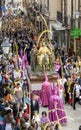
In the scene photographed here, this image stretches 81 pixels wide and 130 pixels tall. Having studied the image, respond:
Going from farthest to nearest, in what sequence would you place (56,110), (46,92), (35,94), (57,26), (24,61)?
(57,26) → (24,61) → (35,94) → (46,92) → (56,110)

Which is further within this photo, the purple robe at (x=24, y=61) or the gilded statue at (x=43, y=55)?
the purple robe at (x=24, y=61)

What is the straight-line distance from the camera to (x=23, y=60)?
29.5m

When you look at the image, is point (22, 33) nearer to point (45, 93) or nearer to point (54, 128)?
point (45, 93)

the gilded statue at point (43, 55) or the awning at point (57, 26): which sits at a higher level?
the gilded statue at point (43, 55)

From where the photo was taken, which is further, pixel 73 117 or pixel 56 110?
pixel 73 117

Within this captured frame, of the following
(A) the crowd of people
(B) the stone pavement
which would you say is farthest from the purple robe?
(B) the stone pavement

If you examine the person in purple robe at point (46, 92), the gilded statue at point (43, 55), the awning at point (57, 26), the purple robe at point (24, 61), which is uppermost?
the gilded statue at point (43, 55)

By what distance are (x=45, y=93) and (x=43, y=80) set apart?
1.89 meters

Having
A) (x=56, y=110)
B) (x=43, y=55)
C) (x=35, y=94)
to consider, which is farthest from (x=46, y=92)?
(x=56, y=110)

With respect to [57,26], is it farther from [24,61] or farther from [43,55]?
[43,55]

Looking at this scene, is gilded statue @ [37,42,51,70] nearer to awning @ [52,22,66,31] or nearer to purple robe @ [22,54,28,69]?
purple robe @ [22,54,28,69]

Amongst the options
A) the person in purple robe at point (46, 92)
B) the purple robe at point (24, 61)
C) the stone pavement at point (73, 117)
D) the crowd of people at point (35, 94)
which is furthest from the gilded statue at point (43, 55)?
the purple robe at point (24, 61)

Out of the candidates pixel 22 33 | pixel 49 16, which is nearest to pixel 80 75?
pixel 22 33

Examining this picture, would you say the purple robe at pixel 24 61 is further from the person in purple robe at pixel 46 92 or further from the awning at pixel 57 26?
the awning at pixel 57 26
